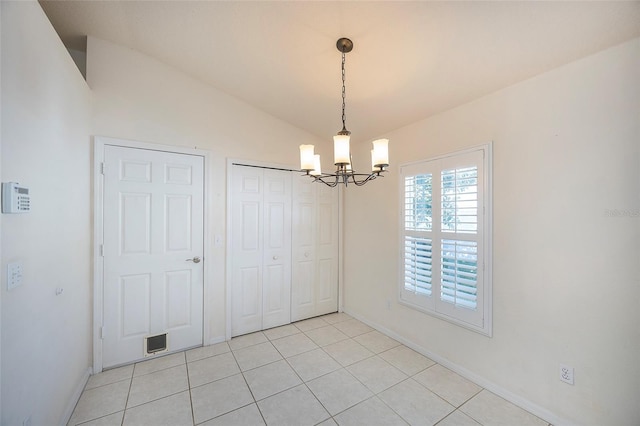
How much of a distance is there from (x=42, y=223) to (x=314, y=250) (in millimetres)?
2714

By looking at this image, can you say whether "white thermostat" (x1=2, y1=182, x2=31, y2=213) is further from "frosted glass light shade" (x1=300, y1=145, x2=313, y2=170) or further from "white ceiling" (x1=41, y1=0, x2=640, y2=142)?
"white ceiling" (x1=41, y1=0, x2=640, y2=142)

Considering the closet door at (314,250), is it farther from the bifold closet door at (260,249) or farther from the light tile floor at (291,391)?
the light tile floor at (291,391)

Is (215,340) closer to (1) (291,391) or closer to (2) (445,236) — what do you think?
(1) (291,391)

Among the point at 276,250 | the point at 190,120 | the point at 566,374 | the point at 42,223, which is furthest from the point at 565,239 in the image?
the point at 190,120

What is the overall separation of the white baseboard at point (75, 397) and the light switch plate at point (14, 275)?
3.94 feet

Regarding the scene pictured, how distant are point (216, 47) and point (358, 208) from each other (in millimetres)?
2431

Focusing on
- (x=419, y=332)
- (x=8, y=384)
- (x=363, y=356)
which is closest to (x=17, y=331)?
(x=8, y=384)

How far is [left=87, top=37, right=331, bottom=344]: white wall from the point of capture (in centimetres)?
246

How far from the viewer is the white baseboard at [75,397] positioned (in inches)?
71.2

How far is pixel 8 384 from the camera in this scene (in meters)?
1.20

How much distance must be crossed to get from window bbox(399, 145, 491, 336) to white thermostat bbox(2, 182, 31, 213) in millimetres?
2874

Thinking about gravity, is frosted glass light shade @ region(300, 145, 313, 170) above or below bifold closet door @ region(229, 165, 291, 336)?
above

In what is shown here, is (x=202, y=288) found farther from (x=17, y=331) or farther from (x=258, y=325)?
(x=17, y=331)

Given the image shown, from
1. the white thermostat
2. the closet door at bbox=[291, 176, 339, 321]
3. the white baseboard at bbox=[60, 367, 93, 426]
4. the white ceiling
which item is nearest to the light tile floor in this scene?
the white baseboard at bbox=[60, 367, 93, 426]
